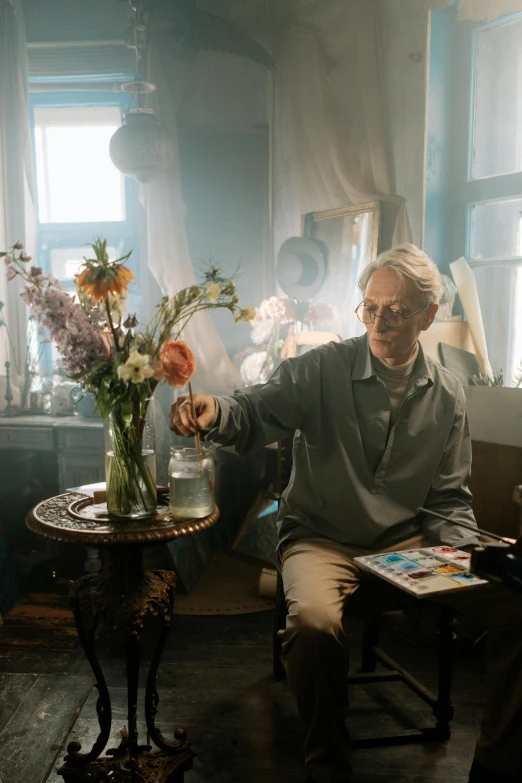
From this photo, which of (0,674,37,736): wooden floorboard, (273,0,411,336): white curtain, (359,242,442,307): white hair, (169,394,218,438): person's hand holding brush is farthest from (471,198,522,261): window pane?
(0,674,37,736): wooden floorboard

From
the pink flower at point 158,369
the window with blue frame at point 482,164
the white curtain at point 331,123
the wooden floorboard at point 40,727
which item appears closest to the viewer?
the pink flower at point 158,369

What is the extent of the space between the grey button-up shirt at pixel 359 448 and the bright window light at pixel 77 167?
83.6 inches

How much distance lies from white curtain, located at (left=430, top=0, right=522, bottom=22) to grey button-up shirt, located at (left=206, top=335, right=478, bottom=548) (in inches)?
69.8

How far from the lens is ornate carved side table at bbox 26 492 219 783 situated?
1.68m

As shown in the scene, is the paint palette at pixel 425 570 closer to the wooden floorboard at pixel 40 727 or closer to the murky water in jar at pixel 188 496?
the murky water in jar at pixel 188 496

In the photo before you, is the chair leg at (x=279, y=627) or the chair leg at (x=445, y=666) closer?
the chair leg at (x=445, y=666)

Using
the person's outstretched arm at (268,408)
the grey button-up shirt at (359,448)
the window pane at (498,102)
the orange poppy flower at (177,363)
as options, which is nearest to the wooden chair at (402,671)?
the grey button-up shirt at (359,448)

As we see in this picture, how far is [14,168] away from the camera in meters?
3.53

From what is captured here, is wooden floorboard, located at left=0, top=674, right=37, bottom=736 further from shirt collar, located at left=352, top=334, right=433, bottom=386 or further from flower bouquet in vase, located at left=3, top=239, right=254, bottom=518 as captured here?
shirt collar, located at left=352, top=334, right=433, bottom=386

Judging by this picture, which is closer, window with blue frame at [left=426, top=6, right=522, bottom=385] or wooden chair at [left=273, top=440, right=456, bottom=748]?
wooden chair at [left=273, top=440, right=456, bottom=748]

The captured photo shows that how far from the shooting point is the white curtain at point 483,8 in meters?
2.81

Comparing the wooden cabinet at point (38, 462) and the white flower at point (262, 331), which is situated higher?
the white flower at point (262, 331)

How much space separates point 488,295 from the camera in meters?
3.00

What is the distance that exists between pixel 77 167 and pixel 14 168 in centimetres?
37
